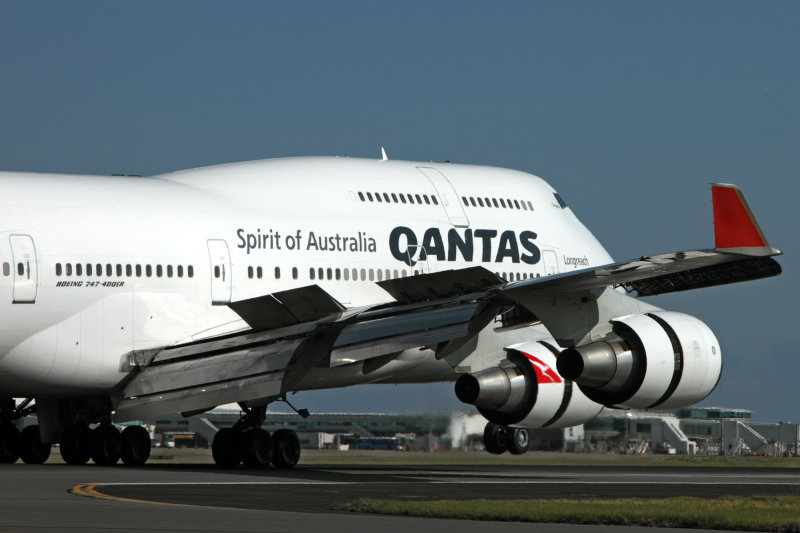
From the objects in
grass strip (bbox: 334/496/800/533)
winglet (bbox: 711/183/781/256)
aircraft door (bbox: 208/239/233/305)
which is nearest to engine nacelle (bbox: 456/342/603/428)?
aircraft door (bbox: 208/239/233/305)

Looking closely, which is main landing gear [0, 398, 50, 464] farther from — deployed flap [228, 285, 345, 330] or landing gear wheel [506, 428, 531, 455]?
landing gear wheel [506, 428, 531, 455]

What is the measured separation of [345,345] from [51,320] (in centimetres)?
553

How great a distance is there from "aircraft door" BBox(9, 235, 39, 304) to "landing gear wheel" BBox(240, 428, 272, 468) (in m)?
5.33

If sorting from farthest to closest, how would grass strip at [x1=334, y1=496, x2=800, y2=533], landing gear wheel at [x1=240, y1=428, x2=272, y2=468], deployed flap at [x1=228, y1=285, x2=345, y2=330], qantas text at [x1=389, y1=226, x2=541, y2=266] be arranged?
1. qantas text at [x1=389, y1=226, x2=541, y2=266]
2. landing gear wheel at [x1=240, y1=428, x2=272, y2=468]
3. deployed flap at [x1=228, y1=285, x2=345, y2=330]
4. grass strip at [x1=334, y1=496, x2=800, y2=533]

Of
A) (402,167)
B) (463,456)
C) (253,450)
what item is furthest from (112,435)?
(463,456)

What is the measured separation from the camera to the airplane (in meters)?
22.1

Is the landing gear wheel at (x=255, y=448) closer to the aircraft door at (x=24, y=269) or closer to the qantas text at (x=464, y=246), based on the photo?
the qantas text at (x=464, y=246)

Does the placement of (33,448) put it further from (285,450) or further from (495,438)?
(495,438)

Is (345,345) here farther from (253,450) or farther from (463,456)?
(463,456)

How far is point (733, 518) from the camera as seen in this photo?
15188 millimetres

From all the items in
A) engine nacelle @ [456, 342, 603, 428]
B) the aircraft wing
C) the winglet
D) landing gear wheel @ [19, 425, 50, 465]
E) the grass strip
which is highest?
the winglet

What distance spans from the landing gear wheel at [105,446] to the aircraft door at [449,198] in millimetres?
8451

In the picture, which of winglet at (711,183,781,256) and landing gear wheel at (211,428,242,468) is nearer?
winglet at (711,183,781,256)

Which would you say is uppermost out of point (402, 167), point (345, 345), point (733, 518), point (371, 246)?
point (402, 167)
